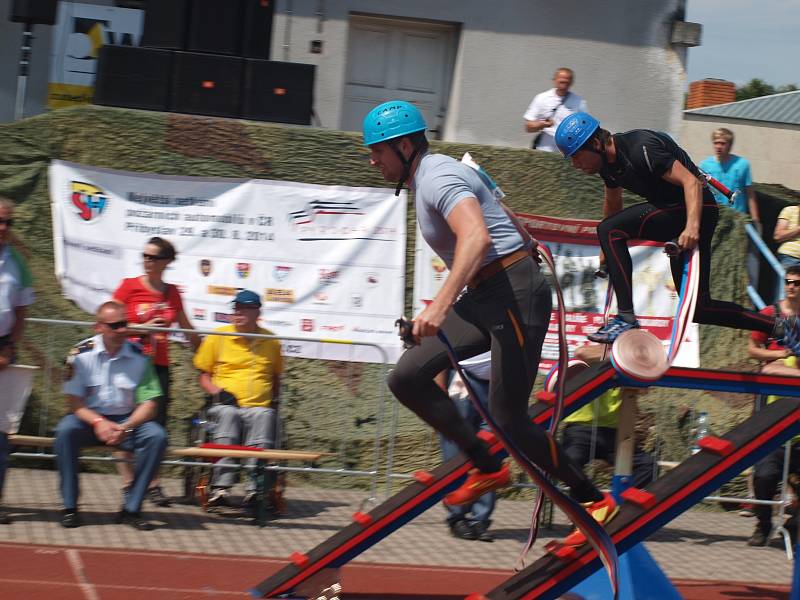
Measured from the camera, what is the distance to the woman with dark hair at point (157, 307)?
26.2 ft

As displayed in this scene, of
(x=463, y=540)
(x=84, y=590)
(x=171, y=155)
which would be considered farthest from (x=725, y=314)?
(x=171, y=155)

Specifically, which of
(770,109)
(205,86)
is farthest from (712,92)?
(205,86)

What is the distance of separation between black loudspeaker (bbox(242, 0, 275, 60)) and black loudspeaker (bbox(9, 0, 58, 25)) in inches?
70.2

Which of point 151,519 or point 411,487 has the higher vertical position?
point 411,487

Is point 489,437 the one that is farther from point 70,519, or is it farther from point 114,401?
point 70,519

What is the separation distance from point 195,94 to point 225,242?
166 cm

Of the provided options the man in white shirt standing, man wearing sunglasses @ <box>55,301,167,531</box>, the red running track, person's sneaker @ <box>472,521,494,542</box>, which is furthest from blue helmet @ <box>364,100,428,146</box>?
the man in white shirt standing

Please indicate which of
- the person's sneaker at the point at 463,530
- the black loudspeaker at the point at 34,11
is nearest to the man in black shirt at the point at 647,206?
the person's sneaker at the point at 463,530

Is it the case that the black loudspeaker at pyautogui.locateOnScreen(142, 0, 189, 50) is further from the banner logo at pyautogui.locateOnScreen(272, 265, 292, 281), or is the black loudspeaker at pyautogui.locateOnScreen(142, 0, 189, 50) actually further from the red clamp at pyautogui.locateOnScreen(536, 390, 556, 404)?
the red clamp at pyautogui.locateOnScreen(536, 390, 556, 404)

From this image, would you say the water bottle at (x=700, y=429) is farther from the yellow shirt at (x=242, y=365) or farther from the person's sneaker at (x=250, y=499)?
the person's sneaker at (x=250, y=499)

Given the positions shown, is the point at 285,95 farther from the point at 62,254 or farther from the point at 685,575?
the point at 685,575

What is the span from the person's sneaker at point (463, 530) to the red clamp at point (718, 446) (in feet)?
8.64

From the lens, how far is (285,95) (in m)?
10.4

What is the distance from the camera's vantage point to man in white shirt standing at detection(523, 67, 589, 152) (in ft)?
35.2
